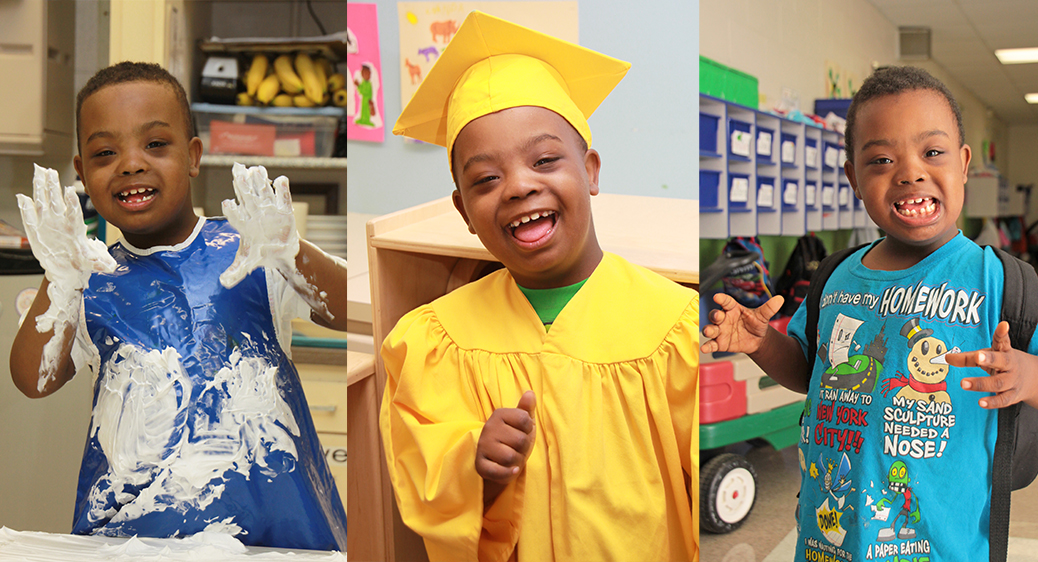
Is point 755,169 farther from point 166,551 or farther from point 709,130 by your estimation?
point 166,551

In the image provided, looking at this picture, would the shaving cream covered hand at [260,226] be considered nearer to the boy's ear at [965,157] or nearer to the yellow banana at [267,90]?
the yellow banana at [267,90]

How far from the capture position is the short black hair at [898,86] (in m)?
1.01

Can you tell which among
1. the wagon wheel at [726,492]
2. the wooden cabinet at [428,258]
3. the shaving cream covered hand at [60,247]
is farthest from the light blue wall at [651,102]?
the wagon wheel at [726,492]

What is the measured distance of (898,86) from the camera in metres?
1.01

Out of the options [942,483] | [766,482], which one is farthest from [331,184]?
[766,482]

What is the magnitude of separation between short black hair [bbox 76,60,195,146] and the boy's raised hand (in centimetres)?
100

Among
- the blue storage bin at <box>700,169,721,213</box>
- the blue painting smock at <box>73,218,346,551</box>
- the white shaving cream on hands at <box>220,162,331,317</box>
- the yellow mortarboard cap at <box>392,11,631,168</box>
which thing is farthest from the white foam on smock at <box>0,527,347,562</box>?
the blue storage bin at <box>700,169,721,213</box>

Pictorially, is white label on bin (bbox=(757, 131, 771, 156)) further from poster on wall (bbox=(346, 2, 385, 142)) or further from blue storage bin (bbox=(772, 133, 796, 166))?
poster on wall (bbox=(346, 2, 385, 142))

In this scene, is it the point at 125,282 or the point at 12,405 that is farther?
the point at 12,405

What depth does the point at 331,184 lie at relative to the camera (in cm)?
132

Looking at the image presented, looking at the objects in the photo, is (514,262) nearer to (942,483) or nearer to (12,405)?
(942,483)

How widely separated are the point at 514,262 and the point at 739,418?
122cm

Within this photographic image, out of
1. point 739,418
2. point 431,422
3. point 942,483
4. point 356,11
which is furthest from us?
point 739,418

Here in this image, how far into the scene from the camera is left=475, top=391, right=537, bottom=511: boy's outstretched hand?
102cm
